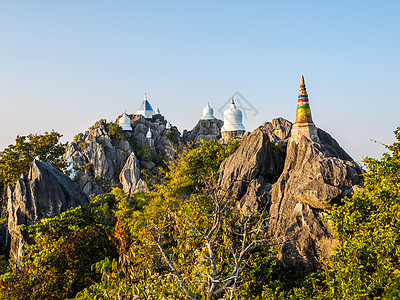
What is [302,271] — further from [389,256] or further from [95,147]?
[95,147]

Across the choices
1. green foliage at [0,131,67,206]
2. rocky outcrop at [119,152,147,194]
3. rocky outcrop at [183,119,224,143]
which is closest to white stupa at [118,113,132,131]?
rocky outcrop at [119,152,147,194]

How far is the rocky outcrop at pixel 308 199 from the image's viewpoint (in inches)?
568

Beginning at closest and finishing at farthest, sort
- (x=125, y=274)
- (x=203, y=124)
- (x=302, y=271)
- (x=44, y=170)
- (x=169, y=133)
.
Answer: (x=125, y=274), (x=302, y=271), (x=44, y=170), (x=169, y=133), (x=203, y=124)

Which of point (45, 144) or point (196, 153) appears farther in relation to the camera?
point (45, 144)

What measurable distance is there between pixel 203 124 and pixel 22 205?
50126mm

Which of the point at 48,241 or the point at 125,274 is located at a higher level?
the point at 48,241

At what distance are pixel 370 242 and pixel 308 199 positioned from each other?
5.06m

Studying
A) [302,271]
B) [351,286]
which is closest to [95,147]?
[302,271]

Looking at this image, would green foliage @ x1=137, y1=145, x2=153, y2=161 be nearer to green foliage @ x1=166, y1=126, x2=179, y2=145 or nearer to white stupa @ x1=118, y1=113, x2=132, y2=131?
white stupa @ x1=118, y1=113, x2=132, y2=131

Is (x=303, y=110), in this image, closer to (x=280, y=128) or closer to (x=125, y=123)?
(x=280, y=128)

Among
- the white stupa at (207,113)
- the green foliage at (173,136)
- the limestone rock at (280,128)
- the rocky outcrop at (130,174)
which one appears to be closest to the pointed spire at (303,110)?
the limestone rock at (280,128)

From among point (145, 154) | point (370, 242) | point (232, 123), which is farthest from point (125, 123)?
point (370, 242)

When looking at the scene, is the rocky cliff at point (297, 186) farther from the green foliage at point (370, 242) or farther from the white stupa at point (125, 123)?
the white stupa at point (125, 123)

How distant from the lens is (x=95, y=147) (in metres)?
54.8
